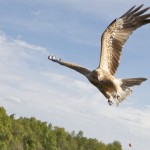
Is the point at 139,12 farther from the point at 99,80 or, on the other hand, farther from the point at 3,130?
the point at 3,130

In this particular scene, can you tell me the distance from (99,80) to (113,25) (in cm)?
195

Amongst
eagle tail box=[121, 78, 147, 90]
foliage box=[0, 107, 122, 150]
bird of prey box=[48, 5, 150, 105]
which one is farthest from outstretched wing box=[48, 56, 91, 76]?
foliage box=[0, 107, 122, 150]

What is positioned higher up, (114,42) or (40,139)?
(40,139)

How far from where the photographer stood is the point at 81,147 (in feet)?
482

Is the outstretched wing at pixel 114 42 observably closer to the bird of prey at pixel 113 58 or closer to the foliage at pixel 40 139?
the bird of prey at pixel 113 58

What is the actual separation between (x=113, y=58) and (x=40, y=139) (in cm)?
11409

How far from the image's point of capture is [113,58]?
22.2m

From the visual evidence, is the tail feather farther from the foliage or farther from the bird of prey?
the foliage

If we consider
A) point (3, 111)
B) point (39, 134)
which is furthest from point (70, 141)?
point (3, 111)

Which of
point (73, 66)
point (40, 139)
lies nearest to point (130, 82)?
point (73, 66)

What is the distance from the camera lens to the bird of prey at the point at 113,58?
71.2 feet

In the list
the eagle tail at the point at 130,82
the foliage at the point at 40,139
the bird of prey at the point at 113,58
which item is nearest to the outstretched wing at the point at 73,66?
the bird of prey at the point at 113,58

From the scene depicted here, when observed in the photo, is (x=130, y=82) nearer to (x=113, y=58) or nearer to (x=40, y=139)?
(x=113, y=58)

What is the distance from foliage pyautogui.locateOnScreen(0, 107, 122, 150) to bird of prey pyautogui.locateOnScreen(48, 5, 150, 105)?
8917 centimetres
